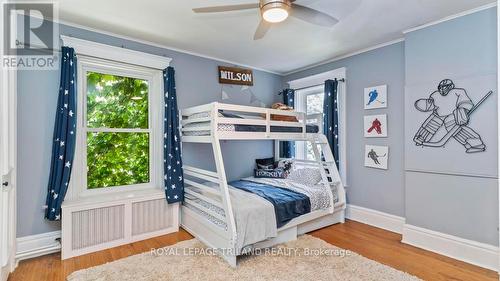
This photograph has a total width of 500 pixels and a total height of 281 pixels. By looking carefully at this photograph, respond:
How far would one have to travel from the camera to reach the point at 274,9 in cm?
177

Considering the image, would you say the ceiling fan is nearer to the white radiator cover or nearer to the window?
the window

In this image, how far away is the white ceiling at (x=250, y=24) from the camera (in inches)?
88.5

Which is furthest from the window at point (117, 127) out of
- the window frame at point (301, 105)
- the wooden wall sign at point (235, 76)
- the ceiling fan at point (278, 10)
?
the window frame at point (301, 105)

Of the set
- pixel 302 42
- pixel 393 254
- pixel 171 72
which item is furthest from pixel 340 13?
pixel 393 254

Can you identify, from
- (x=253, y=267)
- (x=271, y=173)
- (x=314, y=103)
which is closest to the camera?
(x=253, y=267)

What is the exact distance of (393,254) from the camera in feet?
8.29

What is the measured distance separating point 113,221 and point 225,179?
135 cm

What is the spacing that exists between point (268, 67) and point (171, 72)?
1706 millimetres

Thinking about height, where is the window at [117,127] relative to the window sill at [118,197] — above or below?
above

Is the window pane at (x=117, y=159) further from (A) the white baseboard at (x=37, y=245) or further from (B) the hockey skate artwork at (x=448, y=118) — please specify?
(B) the hockey skate artwork at (x=448, y=118)

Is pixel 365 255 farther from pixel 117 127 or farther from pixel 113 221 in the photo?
pixel 117 127

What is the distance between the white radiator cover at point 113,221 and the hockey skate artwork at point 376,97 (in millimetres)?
2821

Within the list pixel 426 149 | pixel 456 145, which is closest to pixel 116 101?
pixel 426 149

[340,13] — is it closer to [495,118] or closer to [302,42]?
[302,42]
